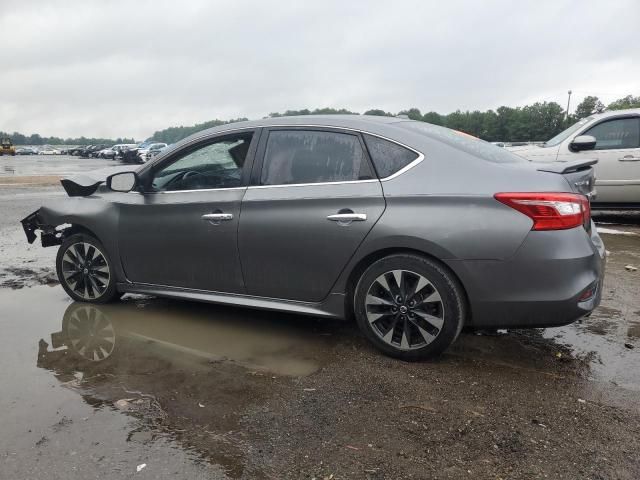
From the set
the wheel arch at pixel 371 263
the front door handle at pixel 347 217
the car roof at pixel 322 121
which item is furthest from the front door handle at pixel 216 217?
the wheel arch at pixel 371 263

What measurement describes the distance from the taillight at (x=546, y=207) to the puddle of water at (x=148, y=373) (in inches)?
63.4

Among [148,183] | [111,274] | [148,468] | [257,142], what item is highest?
[257,142]

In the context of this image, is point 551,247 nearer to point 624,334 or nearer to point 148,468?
point 624,334

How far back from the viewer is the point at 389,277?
11.5 feet

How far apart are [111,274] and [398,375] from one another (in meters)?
2.69

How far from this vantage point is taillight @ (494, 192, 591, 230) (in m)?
3.17

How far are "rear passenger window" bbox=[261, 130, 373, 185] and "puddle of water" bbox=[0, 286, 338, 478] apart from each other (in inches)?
47.5

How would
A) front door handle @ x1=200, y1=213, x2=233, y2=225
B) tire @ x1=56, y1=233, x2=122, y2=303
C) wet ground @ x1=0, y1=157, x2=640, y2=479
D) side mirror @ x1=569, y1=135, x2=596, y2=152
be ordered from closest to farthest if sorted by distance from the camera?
wet ground @ x1=0, y1=157, x2=640, y2=479 < front door handle @ x1=200, y1=213, x2=233, y2=225 < tire @ x1=56, y1=233, x2=122, y2=303 < side mirror @ x1=569, y1=135, x2=596, y2=152

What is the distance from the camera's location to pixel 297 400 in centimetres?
308

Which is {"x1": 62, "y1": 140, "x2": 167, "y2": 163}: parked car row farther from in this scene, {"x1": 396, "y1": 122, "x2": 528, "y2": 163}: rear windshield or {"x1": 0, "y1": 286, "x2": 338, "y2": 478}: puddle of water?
{"x1": 396, "y1": 122, "x2": 528, "y2": 163}: rear windshield

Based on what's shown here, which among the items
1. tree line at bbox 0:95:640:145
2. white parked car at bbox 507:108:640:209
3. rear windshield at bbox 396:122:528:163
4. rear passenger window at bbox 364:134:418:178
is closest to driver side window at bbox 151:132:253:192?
rear passenger window at bbox 364:134:418:178

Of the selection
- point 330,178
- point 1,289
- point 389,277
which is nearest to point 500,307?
point 389,277

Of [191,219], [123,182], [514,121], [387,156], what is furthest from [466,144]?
[514,121]

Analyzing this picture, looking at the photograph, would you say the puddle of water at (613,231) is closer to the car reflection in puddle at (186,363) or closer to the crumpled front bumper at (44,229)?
the car reflection in puddle at (186,363)
